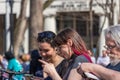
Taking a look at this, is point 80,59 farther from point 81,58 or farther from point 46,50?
point 46,50

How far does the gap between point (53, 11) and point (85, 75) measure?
3231cm

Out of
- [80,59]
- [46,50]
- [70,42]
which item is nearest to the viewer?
[80,59]

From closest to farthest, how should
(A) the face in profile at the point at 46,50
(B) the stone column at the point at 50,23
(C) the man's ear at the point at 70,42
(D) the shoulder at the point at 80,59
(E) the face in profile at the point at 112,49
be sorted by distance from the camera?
(E) the face in profile at the point at 112,49 < (D) the shoulder at the point at 80,59 < (C) the man's ear at the point at 70,42 < (A) the face in profile at the point at 46,50 < (B) the stone column at the point at 50,23

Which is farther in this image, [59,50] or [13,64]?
[13,64]

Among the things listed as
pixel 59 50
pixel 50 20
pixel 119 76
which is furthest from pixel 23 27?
pixel 119 76

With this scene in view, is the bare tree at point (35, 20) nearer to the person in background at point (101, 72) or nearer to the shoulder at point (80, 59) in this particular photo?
the shoulder at point (80, 59)

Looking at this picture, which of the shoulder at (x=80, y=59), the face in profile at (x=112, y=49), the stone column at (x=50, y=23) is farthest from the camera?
the stone column at (x=50, y=23)

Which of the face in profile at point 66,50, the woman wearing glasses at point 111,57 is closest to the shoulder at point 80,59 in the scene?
the face in profile at point 66,50

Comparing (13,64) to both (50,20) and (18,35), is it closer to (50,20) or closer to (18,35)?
(18,35)

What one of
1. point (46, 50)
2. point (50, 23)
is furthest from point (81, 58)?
point (50, 23)

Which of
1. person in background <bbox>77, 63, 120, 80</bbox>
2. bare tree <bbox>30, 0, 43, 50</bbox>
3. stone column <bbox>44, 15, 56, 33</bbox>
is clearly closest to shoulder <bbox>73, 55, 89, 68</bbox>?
person in background <bbox>77, 63, 120, 80</bbox>

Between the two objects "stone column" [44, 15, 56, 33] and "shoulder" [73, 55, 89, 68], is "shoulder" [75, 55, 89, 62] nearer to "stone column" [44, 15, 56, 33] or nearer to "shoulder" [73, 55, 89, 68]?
"shoulder" [73, 55, 89, 68]

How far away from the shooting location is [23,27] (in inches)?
974

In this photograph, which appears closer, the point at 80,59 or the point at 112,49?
the point at 112,49
